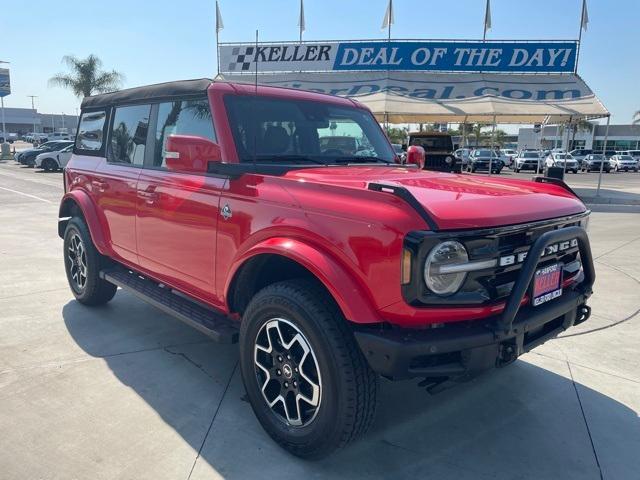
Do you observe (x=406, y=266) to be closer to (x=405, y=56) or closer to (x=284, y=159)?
(x=284, y=159)

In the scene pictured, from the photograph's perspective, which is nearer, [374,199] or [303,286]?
[374,199]

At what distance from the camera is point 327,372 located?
243 cm

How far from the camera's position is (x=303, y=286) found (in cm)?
263

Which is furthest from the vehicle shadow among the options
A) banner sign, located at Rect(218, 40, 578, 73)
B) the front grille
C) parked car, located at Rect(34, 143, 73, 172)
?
parked car, located at Rect(34, 143, 73, 172)

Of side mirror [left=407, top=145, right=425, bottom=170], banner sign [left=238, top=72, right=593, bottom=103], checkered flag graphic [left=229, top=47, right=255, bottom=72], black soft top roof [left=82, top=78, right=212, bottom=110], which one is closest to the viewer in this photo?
black soft top roof [left=82, top=78, right=212, bottom=110]

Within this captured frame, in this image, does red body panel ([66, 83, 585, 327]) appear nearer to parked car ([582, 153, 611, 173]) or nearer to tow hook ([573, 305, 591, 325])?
tow hook ([573, 305, 591, 325])

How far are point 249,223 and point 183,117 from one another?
1221 mm

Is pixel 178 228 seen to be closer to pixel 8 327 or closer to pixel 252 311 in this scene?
pixel 252 311

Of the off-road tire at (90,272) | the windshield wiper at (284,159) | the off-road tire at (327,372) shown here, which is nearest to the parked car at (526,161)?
the off-road tire at (90,272)

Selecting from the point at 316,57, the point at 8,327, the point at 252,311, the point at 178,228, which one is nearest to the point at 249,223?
the point at 252,311

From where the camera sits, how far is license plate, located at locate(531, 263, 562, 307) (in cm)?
259

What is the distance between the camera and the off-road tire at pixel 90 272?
475cm

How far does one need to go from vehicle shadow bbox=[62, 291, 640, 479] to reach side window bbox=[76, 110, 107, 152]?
1.89m

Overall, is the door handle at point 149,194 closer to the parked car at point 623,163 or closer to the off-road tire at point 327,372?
the off-road tire at point 327,372
